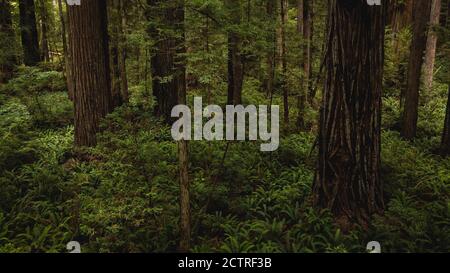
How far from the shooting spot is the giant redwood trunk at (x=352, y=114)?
5574 millimetres

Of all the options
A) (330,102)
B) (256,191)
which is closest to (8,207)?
(256,191)

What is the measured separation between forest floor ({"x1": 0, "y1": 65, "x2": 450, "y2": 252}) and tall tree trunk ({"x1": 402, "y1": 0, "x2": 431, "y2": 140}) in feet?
4.57

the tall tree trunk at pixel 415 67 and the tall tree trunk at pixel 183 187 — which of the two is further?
the tall tree trunk at pixel 415 67

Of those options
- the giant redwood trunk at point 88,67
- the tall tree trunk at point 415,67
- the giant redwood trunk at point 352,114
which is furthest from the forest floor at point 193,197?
the tall tree trunk at point 415,67

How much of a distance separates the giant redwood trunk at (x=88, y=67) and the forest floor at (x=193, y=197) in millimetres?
774

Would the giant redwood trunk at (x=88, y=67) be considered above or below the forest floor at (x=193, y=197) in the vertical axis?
A: above

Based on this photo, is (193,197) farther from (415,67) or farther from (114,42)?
(415,67)

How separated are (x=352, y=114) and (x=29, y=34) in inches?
657

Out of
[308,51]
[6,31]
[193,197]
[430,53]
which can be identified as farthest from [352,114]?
[6,31]

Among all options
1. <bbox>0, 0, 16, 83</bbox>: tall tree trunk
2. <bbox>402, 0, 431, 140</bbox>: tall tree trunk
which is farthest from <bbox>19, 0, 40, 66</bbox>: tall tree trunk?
<bbox>402, 0, 431, 140</bbox>: tall tree trunk

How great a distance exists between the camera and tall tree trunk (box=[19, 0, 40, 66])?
16281mm

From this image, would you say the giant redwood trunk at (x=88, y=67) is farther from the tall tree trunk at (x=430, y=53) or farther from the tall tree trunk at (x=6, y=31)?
the tall tree trunk at (x=430, y=53)

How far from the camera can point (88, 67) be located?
8828 millimetres
